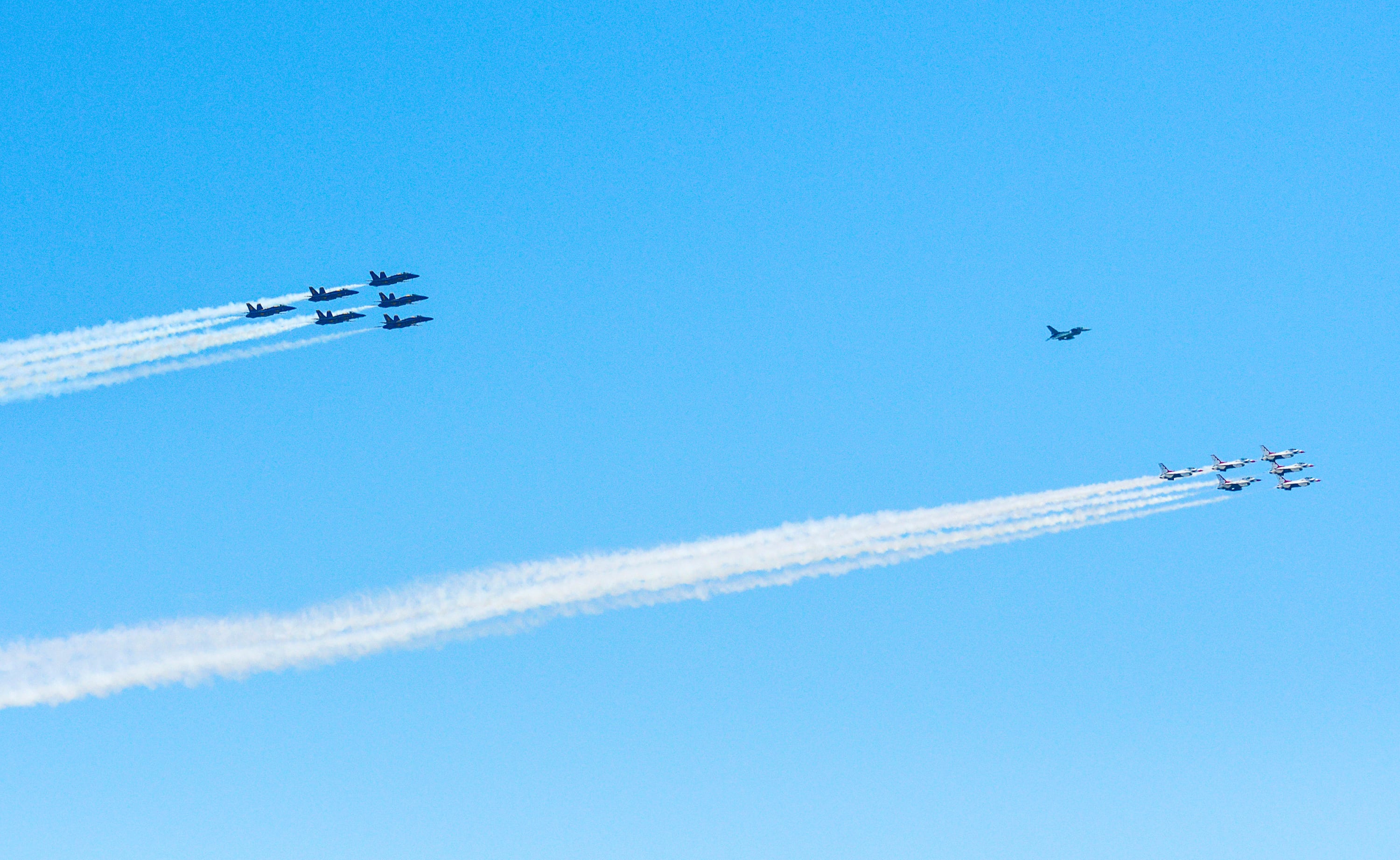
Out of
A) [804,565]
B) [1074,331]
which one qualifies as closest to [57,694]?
[804,565]

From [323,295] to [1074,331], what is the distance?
65.6 m

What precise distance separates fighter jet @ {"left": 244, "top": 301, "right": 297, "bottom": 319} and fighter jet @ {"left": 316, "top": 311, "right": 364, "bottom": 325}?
246 cm

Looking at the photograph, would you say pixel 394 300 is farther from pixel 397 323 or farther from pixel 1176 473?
Result: pixel 1176 473

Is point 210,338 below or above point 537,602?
above

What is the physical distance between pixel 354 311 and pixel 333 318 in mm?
1721

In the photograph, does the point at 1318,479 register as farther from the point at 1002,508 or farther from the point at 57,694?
the point at 57,694

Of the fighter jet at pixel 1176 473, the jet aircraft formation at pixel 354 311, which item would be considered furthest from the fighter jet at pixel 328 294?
the fighter jet at pixel 1176 473

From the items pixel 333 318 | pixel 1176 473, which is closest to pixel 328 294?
pixel 333 318

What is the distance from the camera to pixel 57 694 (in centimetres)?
10225

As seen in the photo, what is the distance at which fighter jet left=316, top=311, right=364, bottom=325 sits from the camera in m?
132

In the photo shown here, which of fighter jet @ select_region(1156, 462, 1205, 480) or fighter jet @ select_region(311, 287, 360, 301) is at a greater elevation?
fighter jet @ select_region(311, 287, 360, 301)

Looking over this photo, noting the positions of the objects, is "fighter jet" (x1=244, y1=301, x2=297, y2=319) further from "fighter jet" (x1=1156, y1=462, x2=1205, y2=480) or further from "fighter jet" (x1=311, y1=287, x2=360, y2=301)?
"fighter jet" (x1=1156, y1=462, x2=1205, y2=480)

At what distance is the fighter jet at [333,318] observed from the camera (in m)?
132

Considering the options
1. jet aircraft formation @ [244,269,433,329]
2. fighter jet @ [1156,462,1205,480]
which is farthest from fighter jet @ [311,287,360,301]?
fighter jet @ [1156,462,1205,480]
